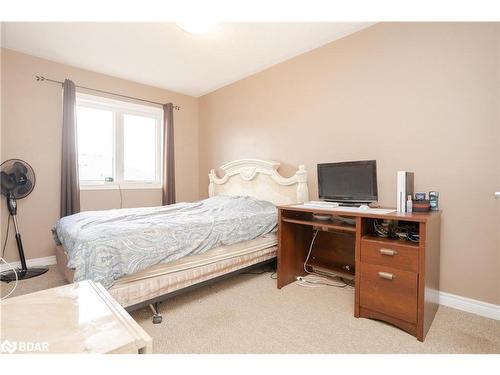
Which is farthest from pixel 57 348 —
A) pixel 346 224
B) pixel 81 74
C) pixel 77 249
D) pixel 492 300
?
pixel 81 74

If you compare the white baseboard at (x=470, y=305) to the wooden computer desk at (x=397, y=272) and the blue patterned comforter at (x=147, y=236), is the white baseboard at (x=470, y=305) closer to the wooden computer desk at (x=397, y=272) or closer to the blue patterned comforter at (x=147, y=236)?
the wooden computer desk at (x=397, y=272)

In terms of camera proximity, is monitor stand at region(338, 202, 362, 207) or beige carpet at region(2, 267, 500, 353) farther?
monitor stand at region(338, 202, 362, 207)

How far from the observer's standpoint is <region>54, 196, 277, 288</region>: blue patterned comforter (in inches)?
61.7

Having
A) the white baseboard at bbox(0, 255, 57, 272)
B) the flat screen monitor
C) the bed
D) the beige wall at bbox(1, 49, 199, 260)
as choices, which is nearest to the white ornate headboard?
the bed

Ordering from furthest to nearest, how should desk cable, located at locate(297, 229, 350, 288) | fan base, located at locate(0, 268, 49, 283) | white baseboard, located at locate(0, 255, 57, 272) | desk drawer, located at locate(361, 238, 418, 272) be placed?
1. white baseboard, located at locate(0, 255, 57, 272)
2. fan base, located at locate(0, 268, 49, 283)
3. desk cable, located at locate(297, 229, 350, 288)
4. desk drawer, located at locate(361, 238, 418, 272)

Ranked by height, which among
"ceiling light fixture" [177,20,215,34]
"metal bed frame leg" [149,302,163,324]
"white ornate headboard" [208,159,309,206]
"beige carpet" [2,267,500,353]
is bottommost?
"beige carpet" [2,267,500,353]

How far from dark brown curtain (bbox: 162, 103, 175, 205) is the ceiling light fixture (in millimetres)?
1696

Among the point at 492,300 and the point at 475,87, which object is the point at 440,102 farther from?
the point at 492,300

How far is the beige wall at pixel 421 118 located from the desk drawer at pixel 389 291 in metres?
0.68

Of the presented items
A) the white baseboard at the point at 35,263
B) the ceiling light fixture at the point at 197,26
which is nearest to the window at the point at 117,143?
the white baseboard at the point at 35,263

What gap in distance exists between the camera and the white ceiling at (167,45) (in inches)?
96.6

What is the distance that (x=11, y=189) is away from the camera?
2678 millimetres

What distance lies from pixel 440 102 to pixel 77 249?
2.79 meters

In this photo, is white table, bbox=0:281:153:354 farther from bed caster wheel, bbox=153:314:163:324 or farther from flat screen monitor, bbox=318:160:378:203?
flat screen monitor, bbox=318:160:378:203
